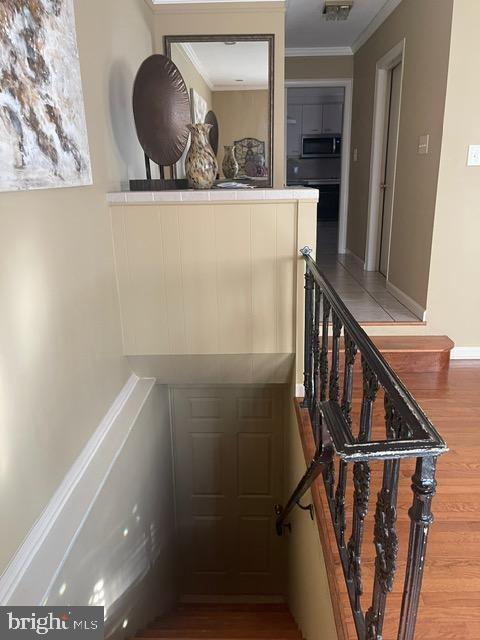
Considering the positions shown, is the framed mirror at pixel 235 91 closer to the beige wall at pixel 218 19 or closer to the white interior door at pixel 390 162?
the beige wall at pixel 218 19

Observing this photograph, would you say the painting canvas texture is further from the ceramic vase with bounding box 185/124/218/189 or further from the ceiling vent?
the ceiling vent

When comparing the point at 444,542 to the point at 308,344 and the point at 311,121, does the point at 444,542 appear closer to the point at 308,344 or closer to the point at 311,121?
the point at 308,344

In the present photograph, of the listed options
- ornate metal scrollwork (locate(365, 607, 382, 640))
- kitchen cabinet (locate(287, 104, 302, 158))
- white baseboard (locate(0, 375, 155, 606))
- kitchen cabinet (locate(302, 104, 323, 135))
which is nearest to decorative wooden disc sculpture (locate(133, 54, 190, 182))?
white baseboard (locate(0, 375, 155, 606))

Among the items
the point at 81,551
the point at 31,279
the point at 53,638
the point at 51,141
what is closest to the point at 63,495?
the point at 81,551

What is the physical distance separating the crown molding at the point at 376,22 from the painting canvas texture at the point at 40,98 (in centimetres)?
307

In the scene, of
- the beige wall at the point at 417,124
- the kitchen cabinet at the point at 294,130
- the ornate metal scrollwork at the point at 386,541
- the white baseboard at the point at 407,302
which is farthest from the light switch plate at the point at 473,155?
the kitchen cabinet at the point at 294,130

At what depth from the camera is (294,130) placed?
26.3 feet

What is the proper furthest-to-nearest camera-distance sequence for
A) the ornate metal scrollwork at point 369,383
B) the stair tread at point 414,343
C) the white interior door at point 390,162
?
the white interior door at point 390,162 < the stair tread at point 414,343 < the ornate metal scrollwork at point 369,383

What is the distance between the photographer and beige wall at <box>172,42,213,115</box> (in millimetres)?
3389

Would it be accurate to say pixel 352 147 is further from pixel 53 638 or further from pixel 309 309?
pixel 53 638

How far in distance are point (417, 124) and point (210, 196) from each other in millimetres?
1889

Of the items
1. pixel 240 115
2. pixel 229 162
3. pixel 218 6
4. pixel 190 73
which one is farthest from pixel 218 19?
pixel 229 162

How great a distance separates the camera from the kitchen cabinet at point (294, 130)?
7.78 m

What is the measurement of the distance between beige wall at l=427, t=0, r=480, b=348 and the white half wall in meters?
2.01
